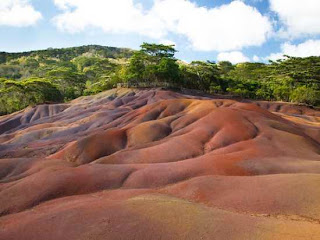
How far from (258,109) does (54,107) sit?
57085 mm

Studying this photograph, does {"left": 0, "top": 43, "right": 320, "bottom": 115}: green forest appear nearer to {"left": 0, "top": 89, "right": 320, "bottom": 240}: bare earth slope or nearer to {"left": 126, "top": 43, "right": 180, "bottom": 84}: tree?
{"left": 126, "top": 43, "right": 180, "bottom": 84}: tree

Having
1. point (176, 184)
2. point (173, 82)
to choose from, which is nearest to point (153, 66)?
point (173, 82)

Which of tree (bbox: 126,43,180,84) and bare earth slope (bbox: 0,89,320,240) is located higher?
tree (bbox: 126,43,180,84)

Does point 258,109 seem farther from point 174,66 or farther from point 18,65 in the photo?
point 18,65

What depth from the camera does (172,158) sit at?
30.0m

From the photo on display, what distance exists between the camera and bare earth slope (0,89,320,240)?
1327 centimetres

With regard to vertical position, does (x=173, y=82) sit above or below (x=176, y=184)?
above

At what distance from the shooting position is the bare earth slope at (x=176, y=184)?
13273 mm

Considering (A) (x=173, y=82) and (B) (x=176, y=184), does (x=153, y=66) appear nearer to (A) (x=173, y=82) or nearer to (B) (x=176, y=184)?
(A) (x=173, y=82)

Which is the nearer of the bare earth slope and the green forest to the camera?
the bare earth slope

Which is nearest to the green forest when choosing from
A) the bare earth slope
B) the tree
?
the tree

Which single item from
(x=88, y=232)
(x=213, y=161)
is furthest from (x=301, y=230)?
(x=213, y=161)

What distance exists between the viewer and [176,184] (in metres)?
22.2

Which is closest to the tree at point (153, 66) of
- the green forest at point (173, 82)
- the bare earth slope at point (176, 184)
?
the green forest at point (173, 82)
